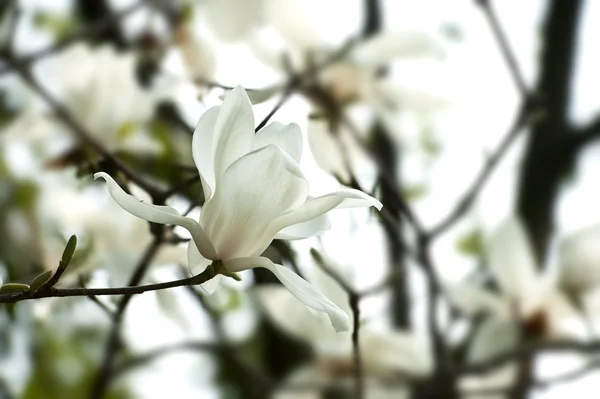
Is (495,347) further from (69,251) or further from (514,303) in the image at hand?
(69,251)

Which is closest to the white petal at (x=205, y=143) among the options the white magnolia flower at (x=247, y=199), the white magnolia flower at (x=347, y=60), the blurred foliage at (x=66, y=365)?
the white magnolia flower at (x=247, y=199)

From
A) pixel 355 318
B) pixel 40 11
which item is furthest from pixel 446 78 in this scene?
pixel 40 11

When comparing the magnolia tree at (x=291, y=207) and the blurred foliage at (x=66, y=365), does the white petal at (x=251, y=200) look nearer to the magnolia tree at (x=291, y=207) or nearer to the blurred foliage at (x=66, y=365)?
the magnolia tree at (x=291, y=207)

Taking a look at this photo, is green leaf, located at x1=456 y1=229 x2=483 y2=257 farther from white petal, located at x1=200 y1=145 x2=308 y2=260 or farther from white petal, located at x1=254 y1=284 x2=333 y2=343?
white petal, located at x1=200 y1=145 x2=308 y2=260

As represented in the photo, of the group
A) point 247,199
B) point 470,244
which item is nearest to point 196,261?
point 247,199

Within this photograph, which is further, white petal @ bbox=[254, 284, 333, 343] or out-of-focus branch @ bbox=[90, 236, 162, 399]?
white petal @ bbox=[254, 284, 333, 343]

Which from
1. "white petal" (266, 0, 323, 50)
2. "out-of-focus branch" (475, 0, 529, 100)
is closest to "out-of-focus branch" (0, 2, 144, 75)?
"white petal" (266, 0, 323, 50)

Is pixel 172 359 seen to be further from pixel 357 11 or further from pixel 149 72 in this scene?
pixel 357 11

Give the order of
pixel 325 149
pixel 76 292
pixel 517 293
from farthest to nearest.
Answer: pixel 517 293 < pixel 325 149 < pixel 76 292
